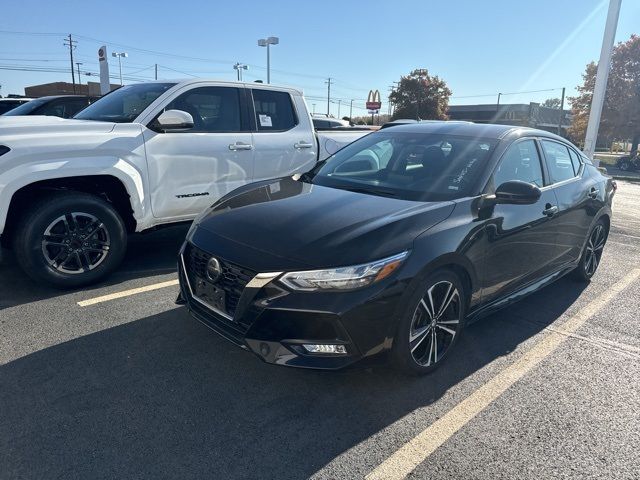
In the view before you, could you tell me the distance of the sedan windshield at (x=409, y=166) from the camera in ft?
11.5

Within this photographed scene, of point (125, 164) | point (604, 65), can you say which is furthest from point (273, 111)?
point (604, 65)

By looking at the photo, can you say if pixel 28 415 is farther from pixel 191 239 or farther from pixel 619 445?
pixel 619 445

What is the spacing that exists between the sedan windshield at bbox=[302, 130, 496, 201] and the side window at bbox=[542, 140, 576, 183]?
0.89 meters

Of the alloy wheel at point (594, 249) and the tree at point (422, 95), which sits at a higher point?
the tree at point (422, 95)

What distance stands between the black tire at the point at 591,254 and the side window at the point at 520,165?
4.50 feet

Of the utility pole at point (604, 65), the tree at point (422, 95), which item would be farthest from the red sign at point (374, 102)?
the utility pole at point (604, 65)

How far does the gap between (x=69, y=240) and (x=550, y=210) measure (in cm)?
423

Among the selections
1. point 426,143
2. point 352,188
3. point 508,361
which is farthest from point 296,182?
point 508,361

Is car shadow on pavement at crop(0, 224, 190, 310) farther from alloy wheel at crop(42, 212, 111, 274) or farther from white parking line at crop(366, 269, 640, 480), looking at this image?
white parking line at crop(366, 269, 640, 480)

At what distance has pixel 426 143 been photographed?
4.02 metres

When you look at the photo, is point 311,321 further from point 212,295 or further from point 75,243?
point 75,243

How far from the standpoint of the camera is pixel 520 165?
3896mm

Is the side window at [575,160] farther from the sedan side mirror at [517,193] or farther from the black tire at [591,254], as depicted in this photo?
the sedan side mirror at [517,193]

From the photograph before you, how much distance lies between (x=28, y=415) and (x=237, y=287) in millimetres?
1321
